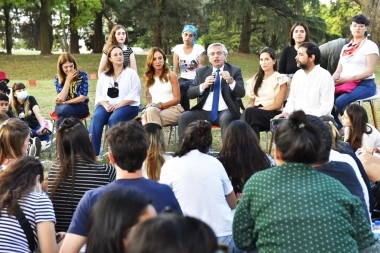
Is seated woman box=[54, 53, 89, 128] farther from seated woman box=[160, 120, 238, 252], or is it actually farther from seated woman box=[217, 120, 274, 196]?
seated woman box=[160, 120, 238, 252]

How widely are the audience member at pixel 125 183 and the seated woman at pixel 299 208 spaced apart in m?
0.39

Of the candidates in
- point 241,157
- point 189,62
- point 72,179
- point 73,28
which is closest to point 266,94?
point 189,62

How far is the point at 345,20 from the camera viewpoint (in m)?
33.0

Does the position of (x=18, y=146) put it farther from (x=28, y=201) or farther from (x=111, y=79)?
(x=111, y=79)

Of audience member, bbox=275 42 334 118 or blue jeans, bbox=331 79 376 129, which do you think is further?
blue jeans, bbox=331 79 376 129

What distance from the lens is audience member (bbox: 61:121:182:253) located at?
2.53 m

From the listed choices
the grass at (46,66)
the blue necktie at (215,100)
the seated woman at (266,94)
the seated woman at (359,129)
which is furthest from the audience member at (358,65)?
the grass at (46,66)

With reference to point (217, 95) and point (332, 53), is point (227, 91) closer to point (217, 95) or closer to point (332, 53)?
point (217, 95)

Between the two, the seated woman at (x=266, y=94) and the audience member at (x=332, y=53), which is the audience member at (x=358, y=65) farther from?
the seated woman at (x=266, y=94)

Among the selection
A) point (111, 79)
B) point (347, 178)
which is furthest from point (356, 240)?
point (111, 79)

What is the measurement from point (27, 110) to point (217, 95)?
7.82 feet

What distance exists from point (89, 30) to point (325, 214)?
30860 mm

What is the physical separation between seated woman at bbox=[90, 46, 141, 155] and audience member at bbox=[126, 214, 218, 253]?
4.99 m

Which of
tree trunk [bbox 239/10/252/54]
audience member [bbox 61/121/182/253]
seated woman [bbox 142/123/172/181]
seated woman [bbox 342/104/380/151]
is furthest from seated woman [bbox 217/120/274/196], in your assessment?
tree trunk [bbox 239/10/252/54]
